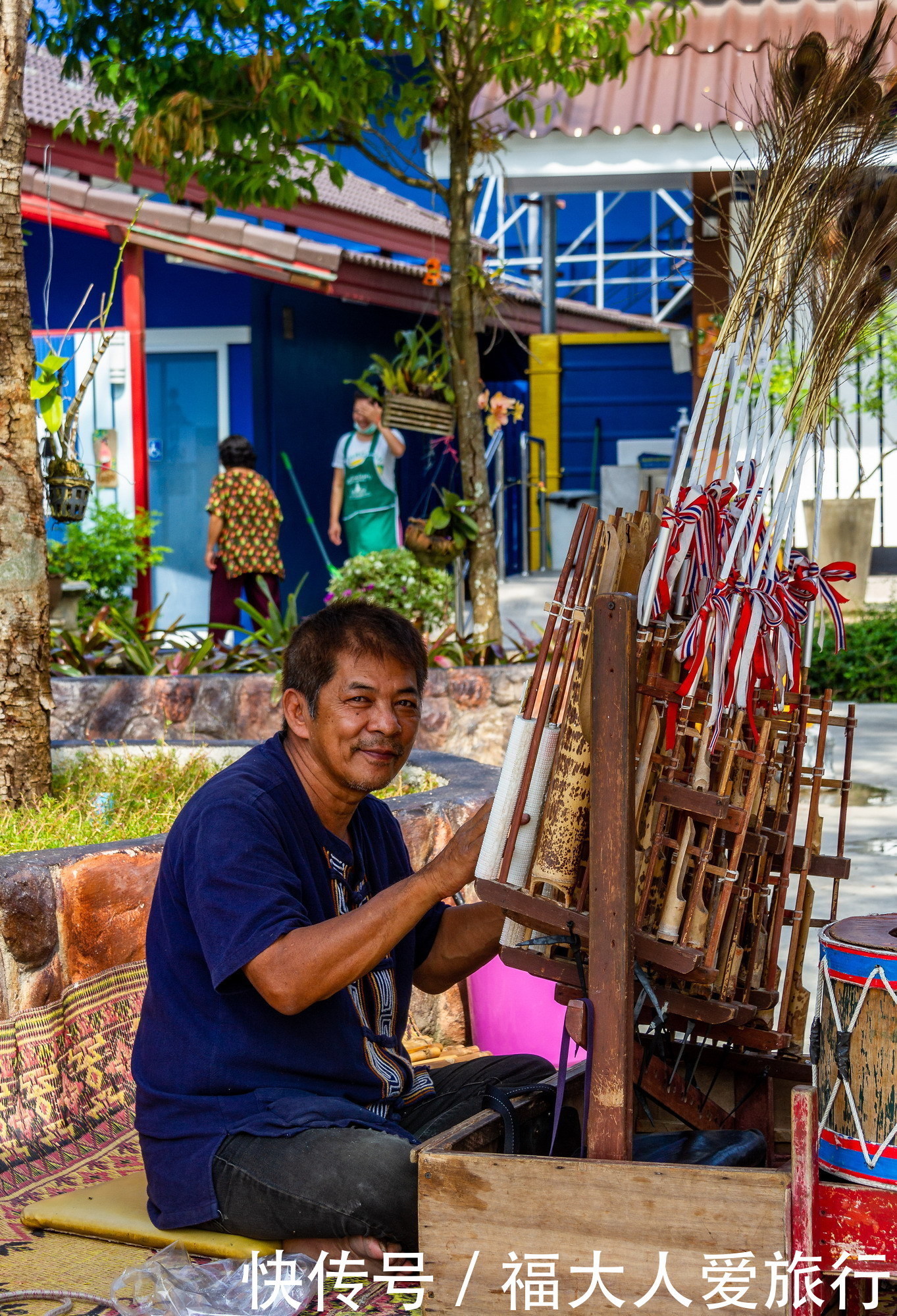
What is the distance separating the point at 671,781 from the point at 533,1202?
2.12 ft

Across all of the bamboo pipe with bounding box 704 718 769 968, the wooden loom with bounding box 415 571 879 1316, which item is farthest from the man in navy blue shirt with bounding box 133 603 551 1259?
the bamboo pipe with bounding box 704 718 769 968

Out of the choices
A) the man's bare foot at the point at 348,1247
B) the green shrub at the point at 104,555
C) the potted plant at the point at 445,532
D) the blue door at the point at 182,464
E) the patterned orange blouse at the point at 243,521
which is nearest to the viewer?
the man's bare foot at the point at 348,1247

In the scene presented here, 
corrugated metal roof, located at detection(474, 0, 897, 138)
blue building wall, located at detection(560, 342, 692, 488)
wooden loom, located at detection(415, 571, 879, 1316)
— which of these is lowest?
wooden loom, located at detection(415, 571, 879, 1316)

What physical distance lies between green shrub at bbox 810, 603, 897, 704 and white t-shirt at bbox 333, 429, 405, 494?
9.63 feet

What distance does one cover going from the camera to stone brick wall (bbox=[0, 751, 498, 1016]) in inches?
126

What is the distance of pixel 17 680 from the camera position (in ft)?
13.5

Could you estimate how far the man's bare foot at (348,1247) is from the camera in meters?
2.46

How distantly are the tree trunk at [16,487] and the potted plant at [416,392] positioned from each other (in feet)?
11.0

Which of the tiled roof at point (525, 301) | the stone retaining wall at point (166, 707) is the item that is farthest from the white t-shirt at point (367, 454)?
the stone retaining wall at point (166, 707)

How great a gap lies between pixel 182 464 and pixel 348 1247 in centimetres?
899

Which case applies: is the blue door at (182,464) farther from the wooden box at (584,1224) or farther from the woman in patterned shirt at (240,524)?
the wooden box at (584,1224)

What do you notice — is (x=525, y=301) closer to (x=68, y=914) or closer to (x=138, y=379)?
(x=138, y=379)

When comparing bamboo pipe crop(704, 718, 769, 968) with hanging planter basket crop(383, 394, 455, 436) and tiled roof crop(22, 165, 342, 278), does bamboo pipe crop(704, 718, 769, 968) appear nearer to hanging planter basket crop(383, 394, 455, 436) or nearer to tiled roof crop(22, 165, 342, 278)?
hanging planter basket crop(383, 394, 455, 436)

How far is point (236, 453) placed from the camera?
26.3 ft
